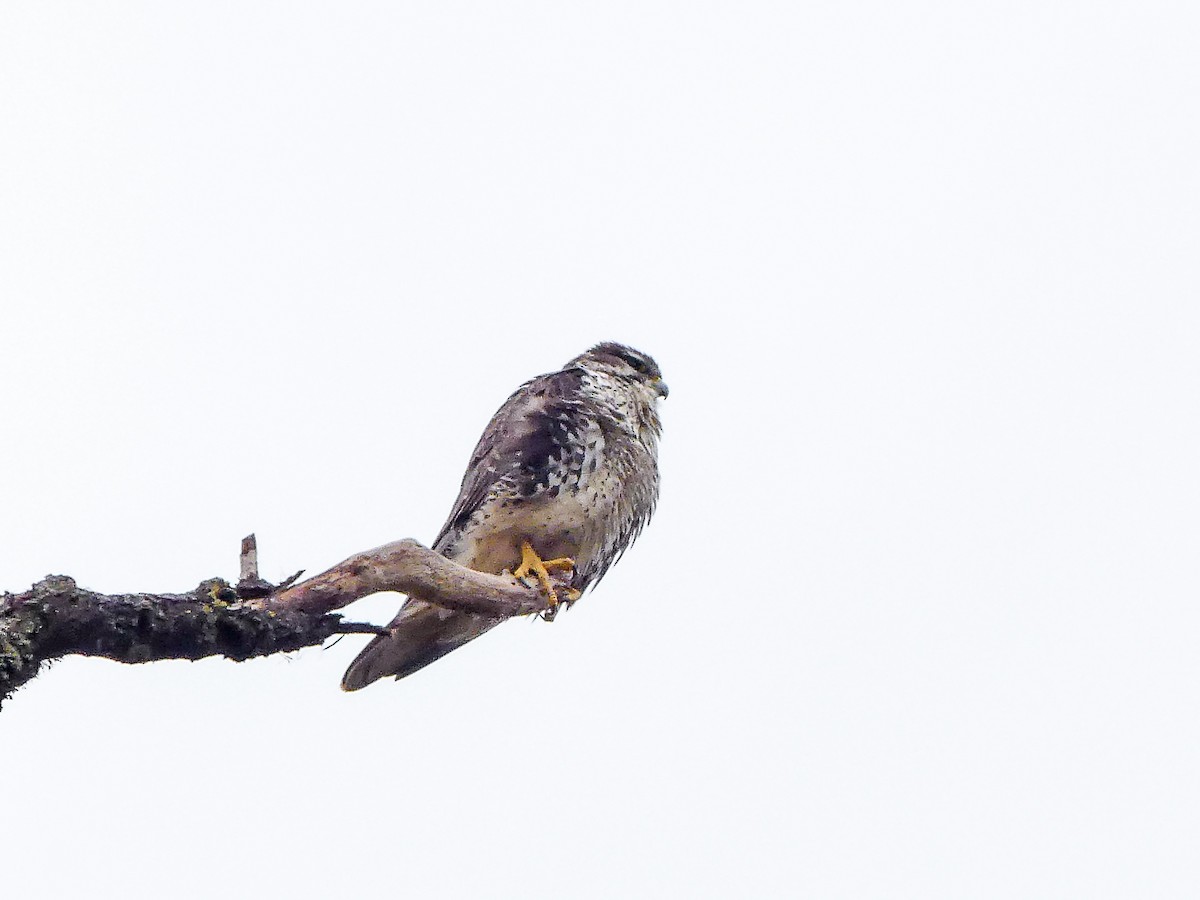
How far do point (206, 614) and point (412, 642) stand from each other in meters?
2.28

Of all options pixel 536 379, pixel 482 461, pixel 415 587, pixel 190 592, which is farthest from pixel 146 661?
pixel 536 379

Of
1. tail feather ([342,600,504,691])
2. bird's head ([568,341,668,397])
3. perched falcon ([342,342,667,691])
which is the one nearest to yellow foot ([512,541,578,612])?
perched falcon ([342,342,667,691])

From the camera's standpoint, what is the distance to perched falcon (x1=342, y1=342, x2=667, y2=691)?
548 cm

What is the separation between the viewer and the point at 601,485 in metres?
5.68

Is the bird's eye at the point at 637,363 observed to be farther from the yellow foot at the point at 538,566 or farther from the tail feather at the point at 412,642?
the tail feather at the point at 412,642

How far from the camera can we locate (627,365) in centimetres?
642

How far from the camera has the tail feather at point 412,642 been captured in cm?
535

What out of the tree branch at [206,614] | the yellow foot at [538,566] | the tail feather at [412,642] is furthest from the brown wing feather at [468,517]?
the tree branch at [206,614]

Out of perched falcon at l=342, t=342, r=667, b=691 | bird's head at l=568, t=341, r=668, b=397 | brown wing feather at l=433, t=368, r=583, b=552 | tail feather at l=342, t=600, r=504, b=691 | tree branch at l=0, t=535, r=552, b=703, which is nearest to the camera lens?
tree branch at l=0, t=535, r=552, b=703

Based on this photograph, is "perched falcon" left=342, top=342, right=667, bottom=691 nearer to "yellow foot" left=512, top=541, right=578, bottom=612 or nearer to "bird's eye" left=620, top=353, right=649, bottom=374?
"yellow foot" left=512, top=541, right=578, bottom=612

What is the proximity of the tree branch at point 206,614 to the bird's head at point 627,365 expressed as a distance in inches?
97.6

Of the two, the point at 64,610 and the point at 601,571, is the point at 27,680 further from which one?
the point at 601,571

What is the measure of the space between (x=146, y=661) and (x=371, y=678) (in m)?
2.35

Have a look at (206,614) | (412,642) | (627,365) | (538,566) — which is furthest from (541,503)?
(206,614)
